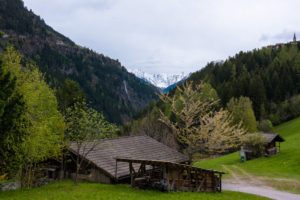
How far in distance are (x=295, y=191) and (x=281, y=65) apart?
106m

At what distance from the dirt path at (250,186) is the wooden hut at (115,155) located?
6.70 m

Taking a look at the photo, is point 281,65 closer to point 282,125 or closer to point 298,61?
point 298,61

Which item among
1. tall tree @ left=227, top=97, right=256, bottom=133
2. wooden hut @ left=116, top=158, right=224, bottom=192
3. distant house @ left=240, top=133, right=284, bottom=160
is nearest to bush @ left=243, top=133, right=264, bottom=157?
distant house @ left=240, top=133, right=284, bottom=160

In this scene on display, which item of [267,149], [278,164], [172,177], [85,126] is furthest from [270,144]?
[85,126]

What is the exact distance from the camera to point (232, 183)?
4769 centimetres

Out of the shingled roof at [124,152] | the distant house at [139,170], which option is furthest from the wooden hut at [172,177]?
the shingled roof at [124,152]

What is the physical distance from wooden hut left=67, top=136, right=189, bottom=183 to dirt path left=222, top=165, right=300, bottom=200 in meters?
6.70

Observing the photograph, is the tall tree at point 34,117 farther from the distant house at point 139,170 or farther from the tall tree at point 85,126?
the distant house at point 139,170

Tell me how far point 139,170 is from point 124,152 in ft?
27.0

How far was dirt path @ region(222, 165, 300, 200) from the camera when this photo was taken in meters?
38.9

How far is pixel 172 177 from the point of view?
3616cm

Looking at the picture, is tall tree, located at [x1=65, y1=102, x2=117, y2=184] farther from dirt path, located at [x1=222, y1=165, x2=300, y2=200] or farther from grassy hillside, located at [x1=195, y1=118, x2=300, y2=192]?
grassy hillside, located at [x1=195, y1=118, x2=300, y2=192]

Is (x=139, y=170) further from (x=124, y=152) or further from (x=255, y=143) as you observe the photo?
(x=255, y=143)

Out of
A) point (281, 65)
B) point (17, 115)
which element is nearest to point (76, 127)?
point (17, 115)
